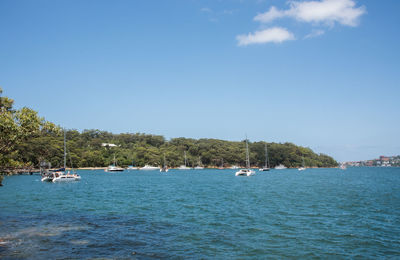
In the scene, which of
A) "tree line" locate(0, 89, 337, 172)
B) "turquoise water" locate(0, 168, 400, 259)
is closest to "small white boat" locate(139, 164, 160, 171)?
"tree line" locate(0, 89, 337, 172)

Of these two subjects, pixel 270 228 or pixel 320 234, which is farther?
pixel 270 228

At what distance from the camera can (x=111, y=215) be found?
84.5ft

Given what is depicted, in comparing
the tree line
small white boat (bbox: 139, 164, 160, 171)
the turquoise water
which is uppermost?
the tree line

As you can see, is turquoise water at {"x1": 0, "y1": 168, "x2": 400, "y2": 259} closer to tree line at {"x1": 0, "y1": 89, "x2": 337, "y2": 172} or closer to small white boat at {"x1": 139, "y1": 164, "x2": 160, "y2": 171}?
tree line at {"x1": 0, "y1": 89, "x2": 337, "y2": 172}

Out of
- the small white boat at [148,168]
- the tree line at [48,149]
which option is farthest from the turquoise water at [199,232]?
the small white boat at [148,168]

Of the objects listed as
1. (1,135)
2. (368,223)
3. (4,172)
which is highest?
(1,135)

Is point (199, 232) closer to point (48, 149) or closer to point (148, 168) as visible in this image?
point (48, 149)

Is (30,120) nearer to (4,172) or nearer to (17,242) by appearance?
(4,172)

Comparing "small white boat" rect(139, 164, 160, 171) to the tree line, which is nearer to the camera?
the tree line

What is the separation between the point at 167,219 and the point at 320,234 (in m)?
11.2

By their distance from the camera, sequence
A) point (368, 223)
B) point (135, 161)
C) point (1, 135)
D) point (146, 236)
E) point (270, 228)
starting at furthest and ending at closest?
point (135, 161)
point (368, 223)
point (270, 228)
point (146, 236)
point (1, 135)

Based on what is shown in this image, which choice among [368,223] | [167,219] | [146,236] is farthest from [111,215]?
[368,223]

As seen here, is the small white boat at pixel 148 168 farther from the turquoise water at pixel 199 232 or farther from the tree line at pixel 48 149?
the turquoise water at pixel 199 232

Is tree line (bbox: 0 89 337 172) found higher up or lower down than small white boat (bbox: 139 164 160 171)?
higher up
